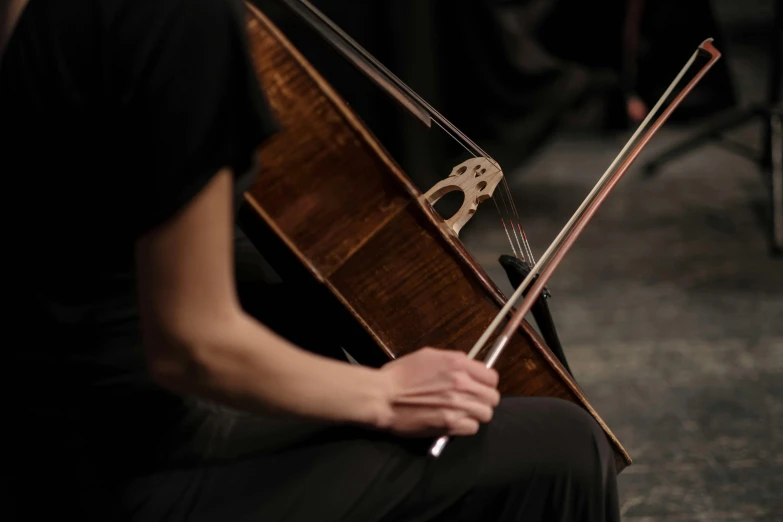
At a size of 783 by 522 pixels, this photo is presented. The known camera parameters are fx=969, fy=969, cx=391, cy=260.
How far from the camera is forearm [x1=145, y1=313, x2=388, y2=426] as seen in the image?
0.59 m

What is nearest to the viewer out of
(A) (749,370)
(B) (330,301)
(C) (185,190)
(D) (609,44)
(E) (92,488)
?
(C) (185,190)

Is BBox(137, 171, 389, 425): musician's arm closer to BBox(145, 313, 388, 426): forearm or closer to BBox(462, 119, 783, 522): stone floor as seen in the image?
BBox(145, 313, 388, 426): forearm

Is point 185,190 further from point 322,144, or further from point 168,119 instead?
point 322,144

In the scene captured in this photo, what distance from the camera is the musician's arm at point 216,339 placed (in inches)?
22.1

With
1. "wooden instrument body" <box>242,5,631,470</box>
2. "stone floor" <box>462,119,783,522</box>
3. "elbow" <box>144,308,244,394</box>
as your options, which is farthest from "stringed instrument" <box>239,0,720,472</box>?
"stone floor" <box>462,119,783,522</box>

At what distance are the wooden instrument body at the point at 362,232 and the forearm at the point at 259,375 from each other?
13 cm

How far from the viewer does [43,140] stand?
0.58 m

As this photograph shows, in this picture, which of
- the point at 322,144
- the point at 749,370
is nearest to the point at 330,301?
the point at 322,144

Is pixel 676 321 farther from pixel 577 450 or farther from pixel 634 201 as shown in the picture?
pixel 577 450

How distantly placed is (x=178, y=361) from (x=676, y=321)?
61.7 inches

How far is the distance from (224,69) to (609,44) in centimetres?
260

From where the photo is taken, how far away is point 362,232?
0.76m

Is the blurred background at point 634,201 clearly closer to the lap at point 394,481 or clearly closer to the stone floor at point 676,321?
the stone floor at point 676,321

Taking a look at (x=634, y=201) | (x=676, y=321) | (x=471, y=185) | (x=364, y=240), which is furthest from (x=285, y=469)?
(x=634, y=201)
